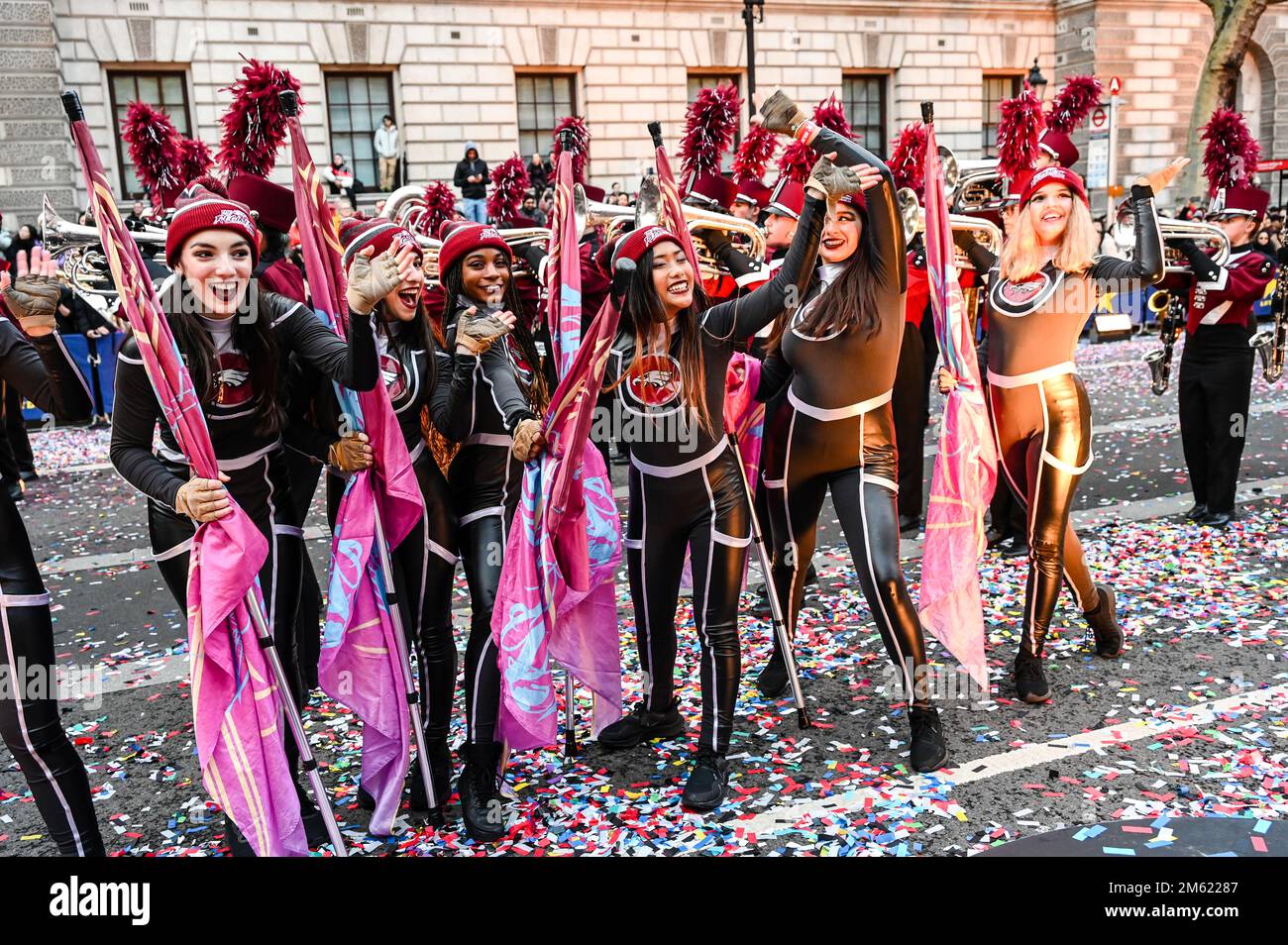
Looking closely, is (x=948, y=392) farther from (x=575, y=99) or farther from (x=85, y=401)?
(x=575, y=99)

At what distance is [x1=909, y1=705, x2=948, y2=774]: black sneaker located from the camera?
12.9 ft

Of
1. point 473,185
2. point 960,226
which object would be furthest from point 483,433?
point 473,185

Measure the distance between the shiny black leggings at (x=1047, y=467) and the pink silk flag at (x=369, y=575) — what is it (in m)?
2.72

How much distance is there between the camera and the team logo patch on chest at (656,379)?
12.8ft

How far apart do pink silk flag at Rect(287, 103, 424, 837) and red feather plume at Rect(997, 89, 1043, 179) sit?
4.08m

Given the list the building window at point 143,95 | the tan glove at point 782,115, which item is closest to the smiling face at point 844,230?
the tan glove at point 782,115

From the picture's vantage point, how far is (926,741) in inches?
157

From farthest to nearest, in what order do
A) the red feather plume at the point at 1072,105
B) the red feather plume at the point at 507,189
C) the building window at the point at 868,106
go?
the building window at the point at 868,106 → the red feather plume at the point at 1072,105 → the red feather plume at the point at 507,189

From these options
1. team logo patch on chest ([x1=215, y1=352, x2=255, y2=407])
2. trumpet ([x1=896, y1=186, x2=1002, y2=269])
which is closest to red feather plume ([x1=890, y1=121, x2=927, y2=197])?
trumpet ([x1=896, y1=186, x2=1002, y2=269])

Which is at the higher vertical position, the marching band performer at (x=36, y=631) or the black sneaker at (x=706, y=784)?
the marching band performer at (x=36, y=631)

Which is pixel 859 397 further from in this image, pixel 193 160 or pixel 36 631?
pixel 193 160

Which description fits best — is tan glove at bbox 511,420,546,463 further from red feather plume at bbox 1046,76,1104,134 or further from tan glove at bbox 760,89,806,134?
red feather plume at bbox 1046,76,1104,134

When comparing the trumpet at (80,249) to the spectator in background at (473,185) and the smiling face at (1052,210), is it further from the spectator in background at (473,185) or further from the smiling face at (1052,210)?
the spectator in background at (473,185)

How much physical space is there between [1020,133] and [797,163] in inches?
61.3
